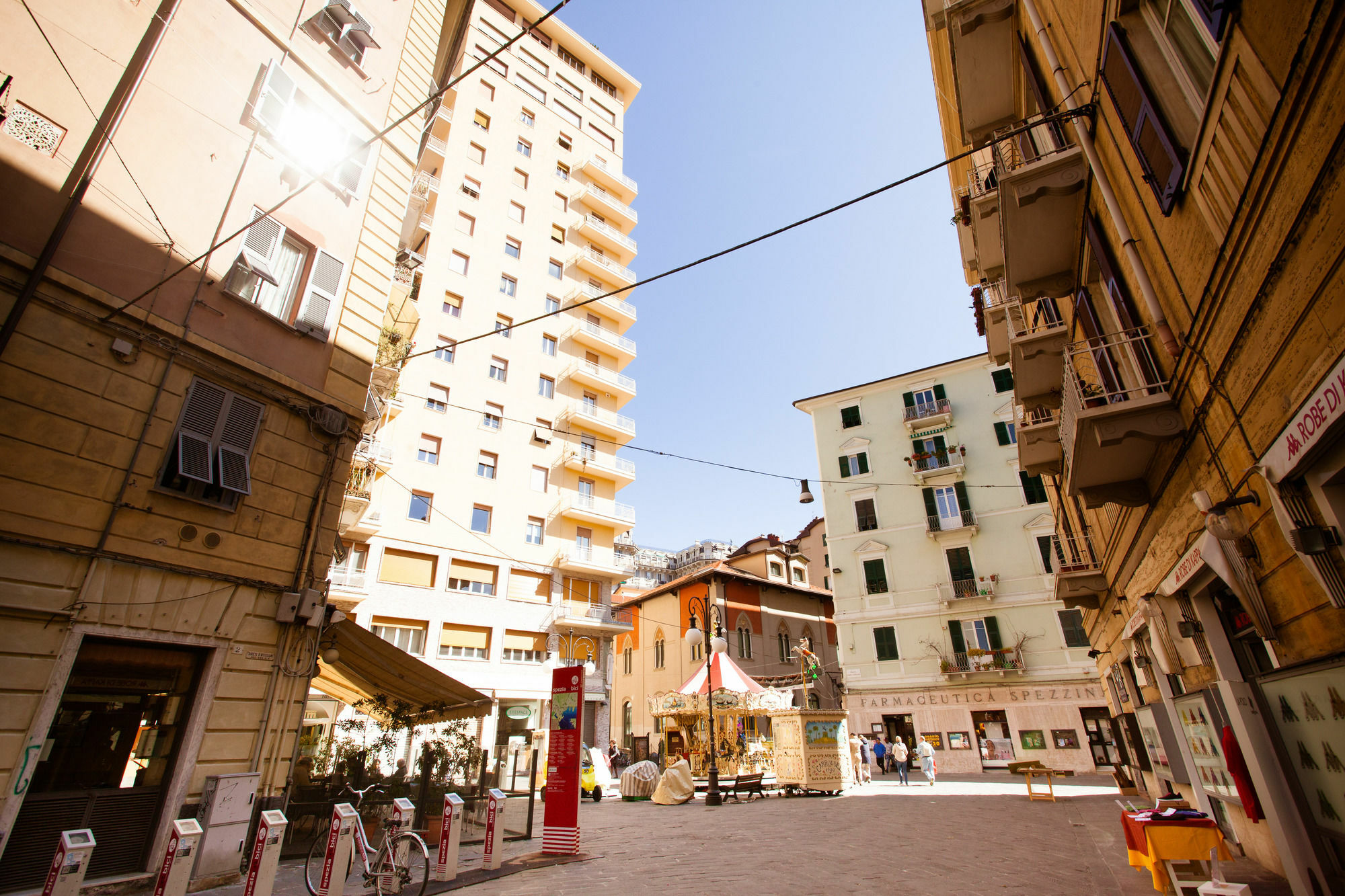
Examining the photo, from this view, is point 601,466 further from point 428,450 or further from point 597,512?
point 428,450

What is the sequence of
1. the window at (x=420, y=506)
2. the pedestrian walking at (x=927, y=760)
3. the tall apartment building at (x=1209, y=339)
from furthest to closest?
the window at (x=420, y=506)
the pedestrian walking at (x=927, y=760)
the tall apartment building at (x=1209, y=339)

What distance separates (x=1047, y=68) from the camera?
8227 mm

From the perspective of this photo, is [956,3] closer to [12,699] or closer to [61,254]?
[61,254]

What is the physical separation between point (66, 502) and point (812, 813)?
45.7 feet

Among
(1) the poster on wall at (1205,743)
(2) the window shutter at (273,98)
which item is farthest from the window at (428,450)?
(1) the poster on wall at (1205,743)

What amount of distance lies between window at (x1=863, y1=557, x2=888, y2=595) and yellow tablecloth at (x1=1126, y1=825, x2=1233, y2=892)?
2350 centimetres

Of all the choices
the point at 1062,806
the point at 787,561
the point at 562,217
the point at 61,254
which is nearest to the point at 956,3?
the point at 61,254

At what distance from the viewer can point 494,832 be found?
8570 mm

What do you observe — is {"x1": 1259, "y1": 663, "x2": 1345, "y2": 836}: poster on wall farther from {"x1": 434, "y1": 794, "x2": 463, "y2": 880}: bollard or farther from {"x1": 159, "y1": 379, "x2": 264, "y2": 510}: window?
{"x1": 159, "y1": 379, "x2": 264, "y2": 510}: window

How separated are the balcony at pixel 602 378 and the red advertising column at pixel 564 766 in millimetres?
21127

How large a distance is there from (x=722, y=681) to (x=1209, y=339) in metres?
16.7

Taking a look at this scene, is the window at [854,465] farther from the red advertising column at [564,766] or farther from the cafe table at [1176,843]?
the cafe table at [1176,843]

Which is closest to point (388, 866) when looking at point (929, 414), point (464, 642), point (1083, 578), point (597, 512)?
point (1083, 578)

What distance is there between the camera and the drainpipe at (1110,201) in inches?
228
